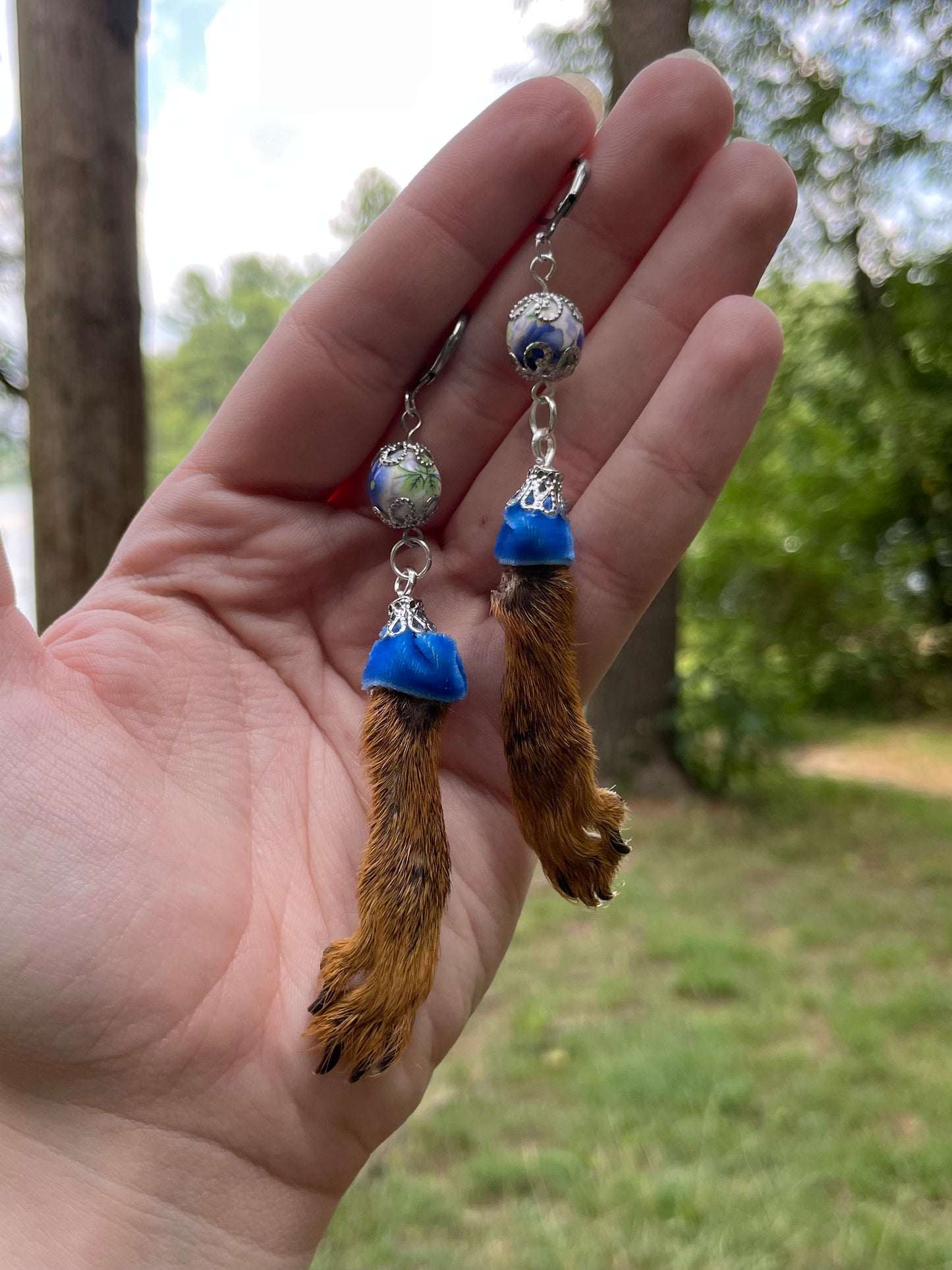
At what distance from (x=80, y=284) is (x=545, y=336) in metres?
1.51

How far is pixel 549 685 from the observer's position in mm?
1505

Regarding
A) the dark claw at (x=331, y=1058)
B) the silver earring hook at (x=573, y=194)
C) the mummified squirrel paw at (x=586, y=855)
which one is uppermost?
the silver earring hook at (x=573, y=194)

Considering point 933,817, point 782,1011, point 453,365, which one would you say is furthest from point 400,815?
point 933,817

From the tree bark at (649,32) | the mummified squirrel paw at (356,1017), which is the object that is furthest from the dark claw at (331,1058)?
the tree bark at (649,32)

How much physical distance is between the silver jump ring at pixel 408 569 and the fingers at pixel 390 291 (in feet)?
0.66

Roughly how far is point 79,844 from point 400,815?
465 millimetres

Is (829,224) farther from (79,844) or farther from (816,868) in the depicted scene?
(79,844)

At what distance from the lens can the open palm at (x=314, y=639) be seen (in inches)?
48.7

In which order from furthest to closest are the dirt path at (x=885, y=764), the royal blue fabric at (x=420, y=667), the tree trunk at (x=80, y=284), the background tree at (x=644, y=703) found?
the dirt path at (x=885, y=764) < the background tree at (x=644, y=703) < the tree trunk at (x=80, y=284) < the royal blue fabric at (x=420, y=667)

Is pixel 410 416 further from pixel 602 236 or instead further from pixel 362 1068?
pixel 362 1068

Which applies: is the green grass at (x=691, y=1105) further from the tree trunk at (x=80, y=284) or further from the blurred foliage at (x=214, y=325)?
the blurred foliage at (x=214, y=325)

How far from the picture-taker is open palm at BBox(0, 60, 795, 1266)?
124 cm

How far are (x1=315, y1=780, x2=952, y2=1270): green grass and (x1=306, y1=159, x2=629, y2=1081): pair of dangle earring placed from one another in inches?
49.9

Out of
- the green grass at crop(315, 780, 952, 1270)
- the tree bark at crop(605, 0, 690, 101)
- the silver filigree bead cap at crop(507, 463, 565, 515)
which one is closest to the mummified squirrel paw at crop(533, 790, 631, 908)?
the silver filigree bead cap at crop(507, 463, 565, 515)
